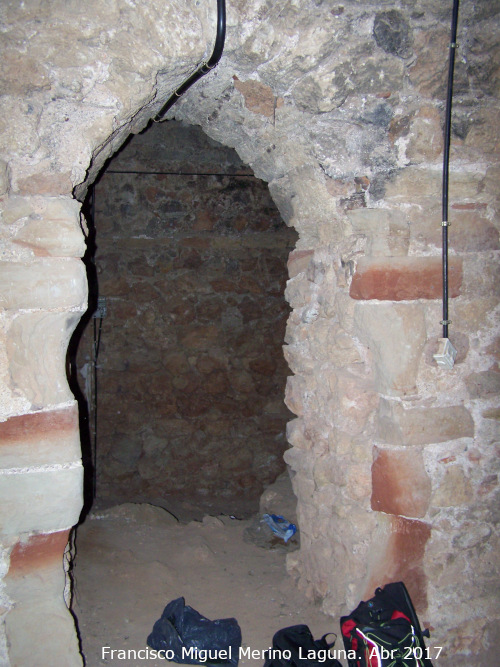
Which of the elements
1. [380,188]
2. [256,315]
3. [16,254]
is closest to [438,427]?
[380,188]

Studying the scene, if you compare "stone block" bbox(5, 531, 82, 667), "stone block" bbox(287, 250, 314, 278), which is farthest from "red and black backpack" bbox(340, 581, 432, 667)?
"stone block" bbox(287, 250, 314, 278)

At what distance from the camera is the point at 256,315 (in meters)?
4.25

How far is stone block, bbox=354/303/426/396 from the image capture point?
5.39ft

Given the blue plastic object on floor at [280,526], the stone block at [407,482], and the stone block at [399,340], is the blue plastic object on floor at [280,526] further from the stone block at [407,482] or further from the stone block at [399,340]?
the stone block at [399,340]

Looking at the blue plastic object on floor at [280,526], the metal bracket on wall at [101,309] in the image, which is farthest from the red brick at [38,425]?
the metal bracket on wall at [101,309]

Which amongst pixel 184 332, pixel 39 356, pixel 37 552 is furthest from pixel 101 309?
pixel 37 552

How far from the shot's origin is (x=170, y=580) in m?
2.32

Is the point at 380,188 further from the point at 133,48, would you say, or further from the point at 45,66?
the point at 45,66

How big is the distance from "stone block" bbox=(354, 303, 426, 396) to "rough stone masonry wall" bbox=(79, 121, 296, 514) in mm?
2620

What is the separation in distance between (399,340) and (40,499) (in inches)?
50.5

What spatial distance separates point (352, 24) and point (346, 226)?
0.65 m

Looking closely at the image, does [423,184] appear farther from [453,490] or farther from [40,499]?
[40,499]

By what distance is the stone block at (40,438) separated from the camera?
1.41 meters

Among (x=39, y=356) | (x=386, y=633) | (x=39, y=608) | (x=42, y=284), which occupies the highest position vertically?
(x=42, y=284)
